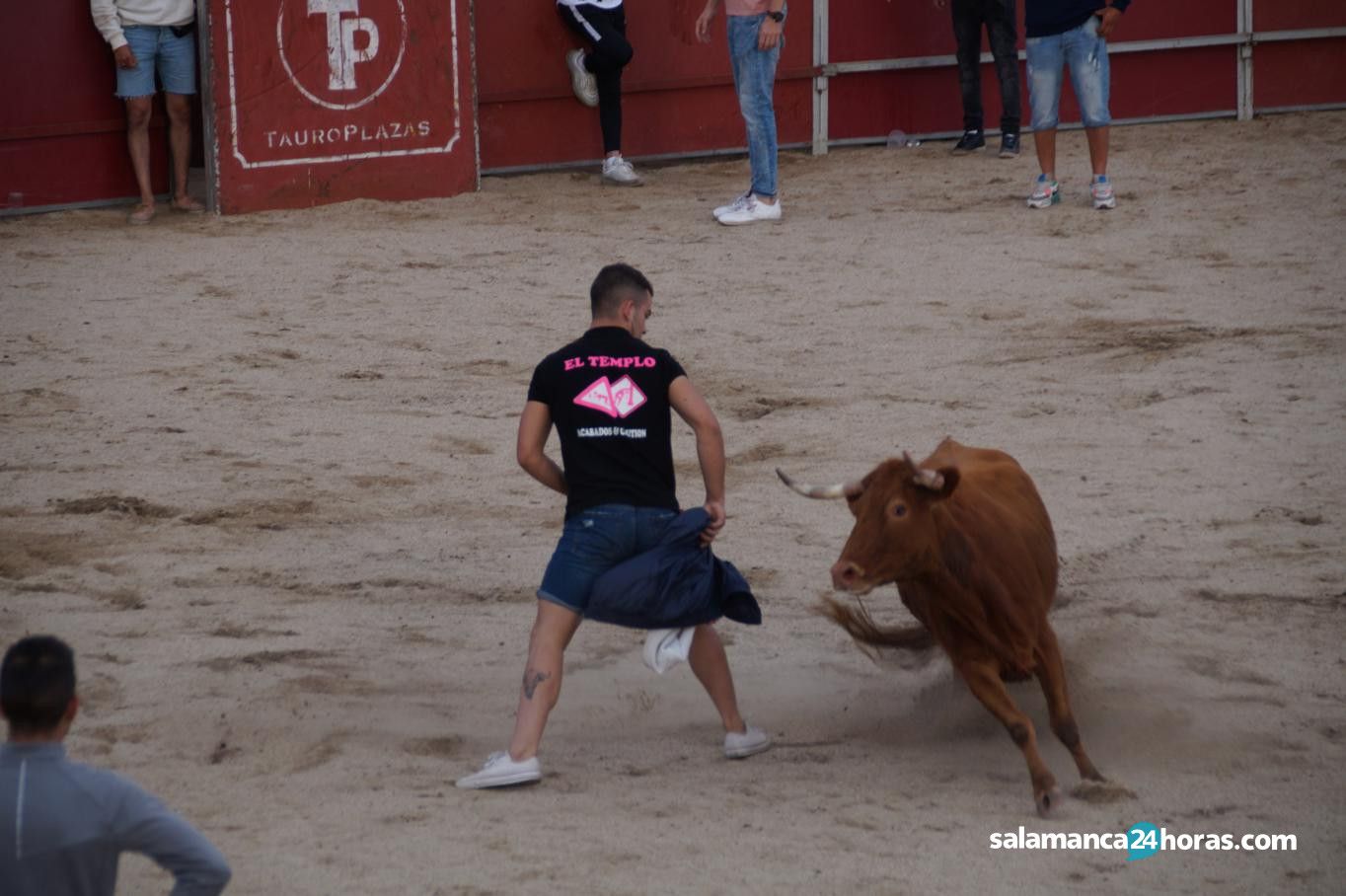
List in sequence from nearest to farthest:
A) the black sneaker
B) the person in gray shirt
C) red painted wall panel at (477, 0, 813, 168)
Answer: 1. the person in gray shirt
2. red painted wall panel at (477, 0, 813, 168)
3. the black sneaker

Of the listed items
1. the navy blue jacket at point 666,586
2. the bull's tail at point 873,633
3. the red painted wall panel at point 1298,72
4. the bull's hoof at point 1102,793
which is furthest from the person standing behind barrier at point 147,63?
the red painted wall panel at point 1298,72

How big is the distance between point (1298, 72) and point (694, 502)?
954 centimetres

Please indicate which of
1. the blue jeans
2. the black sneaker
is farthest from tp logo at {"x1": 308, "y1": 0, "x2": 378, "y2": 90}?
the black sneaker

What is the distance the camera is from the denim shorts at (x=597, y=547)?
522 cm

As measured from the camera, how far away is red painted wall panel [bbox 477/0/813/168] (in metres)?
13.3

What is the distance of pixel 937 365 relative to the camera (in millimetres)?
9391

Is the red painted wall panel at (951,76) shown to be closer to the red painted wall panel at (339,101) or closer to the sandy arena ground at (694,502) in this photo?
the sandy arena ground at (694,502)

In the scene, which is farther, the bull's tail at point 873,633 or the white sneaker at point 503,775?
the bull's tail at point 873,633

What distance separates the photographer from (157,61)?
38.6ft

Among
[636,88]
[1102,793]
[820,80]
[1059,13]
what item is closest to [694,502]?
[1102,793]

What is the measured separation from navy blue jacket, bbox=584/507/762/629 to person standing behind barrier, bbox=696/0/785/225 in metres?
6.65

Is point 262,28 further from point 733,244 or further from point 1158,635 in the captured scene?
point 1158,635

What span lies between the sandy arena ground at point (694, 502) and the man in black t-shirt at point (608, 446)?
54 cm

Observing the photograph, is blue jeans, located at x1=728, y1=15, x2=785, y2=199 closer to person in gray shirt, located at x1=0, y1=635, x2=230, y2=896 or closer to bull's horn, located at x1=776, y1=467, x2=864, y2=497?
bull's horn, located at x1=776, y1=467, x2=864, y2=497
